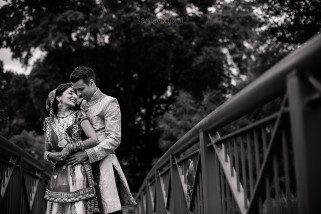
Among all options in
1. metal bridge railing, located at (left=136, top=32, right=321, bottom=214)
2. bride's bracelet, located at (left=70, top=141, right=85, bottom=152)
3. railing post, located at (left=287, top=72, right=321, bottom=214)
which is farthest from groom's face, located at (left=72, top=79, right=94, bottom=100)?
railing post, located at (left=287, top=72, right=321, bottom=214)

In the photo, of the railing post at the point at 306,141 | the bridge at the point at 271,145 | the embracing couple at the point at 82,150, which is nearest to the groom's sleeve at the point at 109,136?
the embracing couple at the point at 82,150

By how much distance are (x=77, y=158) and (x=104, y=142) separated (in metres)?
0.25

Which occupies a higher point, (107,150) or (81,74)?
(81,74)

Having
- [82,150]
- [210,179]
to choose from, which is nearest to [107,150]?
[82,150]

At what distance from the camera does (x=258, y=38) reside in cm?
1019

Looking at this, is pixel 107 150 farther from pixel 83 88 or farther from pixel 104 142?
pixel 83 88

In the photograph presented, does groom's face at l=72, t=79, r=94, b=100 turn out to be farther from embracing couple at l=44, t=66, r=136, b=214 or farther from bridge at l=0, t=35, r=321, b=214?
bridge at l=0, t=35, r=321, b=214

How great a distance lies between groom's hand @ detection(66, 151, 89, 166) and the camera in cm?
334

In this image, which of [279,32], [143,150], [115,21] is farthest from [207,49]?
[279,32]

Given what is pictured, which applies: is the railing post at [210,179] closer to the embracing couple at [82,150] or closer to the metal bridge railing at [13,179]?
the embracing couple at [82,150]

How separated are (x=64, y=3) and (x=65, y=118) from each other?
13.6 metres

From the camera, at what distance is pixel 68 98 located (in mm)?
3441

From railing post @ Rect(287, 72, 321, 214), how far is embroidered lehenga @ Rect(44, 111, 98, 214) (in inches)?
87.9

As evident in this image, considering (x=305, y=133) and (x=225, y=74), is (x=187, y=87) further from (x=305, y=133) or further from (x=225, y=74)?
(x=305, y=133)
